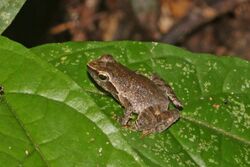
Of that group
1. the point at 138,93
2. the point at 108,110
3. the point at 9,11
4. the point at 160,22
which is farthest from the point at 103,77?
the point at 160,22

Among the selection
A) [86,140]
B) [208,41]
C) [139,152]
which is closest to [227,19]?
[208,41]

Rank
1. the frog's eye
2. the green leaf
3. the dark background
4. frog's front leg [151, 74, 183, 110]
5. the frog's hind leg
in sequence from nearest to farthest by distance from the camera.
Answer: the green leaf < the frog's hind leg < frog's front leg [151, 74, 183, 110] < the frog's eye < the dark background

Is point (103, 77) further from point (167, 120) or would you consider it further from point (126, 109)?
point (167, 120)

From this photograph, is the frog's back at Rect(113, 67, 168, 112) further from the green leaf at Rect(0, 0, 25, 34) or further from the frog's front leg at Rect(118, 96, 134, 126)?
the green leaf at Rect(0, 0, 25, 34)

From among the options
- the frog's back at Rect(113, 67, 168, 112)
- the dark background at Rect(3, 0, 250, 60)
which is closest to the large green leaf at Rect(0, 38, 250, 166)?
the frog's back at Rect(113, 67, 168, 112)

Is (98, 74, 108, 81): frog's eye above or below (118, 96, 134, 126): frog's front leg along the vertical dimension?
above

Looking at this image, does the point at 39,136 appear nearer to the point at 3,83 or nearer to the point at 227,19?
the point at 3,83
